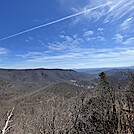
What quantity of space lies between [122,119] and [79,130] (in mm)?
5593

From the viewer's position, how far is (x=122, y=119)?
2328cm

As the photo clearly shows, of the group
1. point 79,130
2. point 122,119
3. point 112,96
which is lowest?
point 79,130

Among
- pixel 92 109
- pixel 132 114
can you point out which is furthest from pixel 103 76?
pixel 132 114

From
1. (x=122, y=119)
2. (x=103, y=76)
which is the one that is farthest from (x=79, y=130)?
(x=103, y=76)

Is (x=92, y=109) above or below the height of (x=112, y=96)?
below

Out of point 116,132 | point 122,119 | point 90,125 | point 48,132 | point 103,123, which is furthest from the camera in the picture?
point 90,125

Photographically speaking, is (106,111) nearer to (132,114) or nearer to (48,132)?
(132,114)

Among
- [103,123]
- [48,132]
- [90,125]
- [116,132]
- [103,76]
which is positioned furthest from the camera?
[103,76]

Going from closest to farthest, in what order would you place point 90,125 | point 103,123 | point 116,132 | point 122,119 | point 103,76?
1. point 116,132
2. point 122,119
3. point 103,123
4. point 90,125
5. point 103,76

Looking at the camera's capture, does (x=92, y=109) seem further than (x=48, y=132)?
Yes

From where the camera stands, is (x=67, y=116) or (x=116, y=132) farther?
(x=67, y=116)

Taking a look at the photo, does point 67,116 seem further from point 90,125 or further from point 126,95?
point 126,95

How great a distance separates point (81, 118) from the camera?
1035 inches

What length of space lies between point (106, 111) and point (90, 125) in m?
2.88
